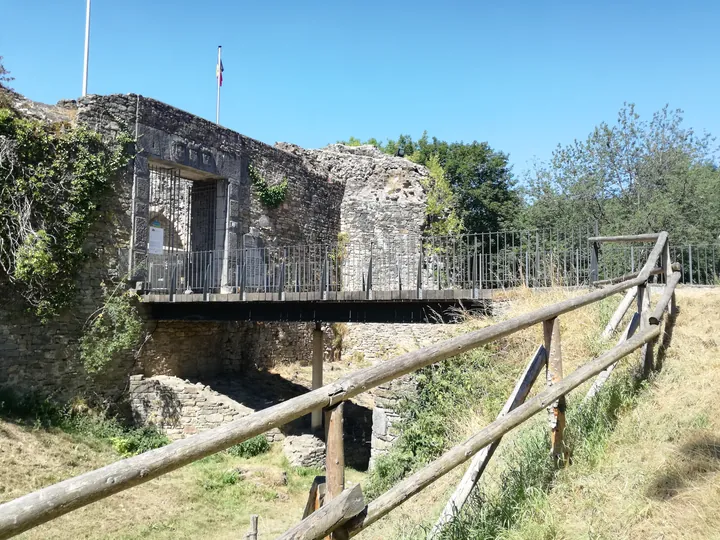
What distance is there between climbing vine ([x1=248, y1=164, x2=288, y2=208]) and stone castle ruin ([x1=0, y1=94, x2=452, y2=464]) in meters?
0.15

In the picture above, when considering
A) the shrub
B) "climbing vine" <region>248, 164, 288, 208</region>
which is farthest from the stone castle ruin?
the shrub

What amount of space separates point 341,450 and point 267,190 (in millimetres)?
13294

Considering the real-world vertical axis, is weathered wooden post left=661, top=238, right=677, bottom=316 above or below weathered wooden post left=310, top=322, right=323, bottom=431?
above

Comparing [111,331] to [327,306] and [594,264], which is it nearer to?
[327,306]

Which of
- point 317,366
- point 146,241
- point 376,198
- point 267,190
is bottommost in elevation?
point 317,366

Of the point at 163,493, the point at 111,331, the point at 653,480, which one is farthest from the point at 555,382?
the point at 111,331

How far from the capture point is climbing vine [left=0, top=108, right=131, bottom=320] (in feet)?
30.2

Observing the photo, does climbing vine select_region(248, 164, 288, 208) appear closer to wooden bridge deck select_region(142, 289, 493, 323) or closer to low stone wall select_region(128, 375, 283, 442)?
wooden bridge deck select_region(142, 289, 493, 323)

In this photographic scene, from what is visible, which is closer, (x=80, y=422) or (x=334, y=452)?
(x=334, y=452)

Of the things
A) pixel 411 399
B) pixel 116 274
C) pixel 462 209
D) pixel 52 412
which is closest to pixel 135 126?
pixel 116 274

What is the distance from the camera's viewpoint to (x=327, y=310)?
9.15 m

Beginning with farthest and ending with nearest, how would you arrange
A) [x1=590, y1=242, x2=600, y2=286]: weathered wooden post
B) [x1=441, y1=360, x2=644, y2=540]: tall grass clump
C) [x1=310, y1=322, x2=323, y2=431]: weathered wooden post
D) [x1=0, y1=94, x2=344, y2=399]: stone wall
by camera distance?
[x1=310, y1=322, x2=323, y2=431]: weathered wooden post, [x1=0, y1=94, x2=344, y2=399]: stone wall, [x1=590, y1=242, x2=600, y2=286]: weathered wooden post, [x1=441, y1=360, x2=644, y2=540]: tall grass clump

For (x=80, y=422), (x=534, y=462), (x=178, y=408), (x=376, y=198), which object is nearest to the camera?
(x=534, y=462)

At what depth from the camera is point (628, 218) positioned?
17.3m
